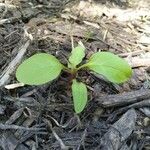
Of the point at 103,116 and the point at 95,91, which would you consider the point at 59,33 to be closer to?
the point at 95,91

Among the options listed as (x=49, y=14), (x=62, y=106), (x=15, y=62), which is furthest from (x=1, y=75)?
(x=49, y=14)

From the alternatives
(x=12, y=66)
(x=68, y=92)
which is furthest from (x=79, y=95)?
(x=12, y=66)

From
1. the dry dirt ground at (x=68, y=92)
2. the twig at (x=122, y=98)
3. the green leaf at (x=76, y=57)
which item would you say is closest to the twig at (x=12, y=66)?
the dry dirt ground at (x=68, y=92)

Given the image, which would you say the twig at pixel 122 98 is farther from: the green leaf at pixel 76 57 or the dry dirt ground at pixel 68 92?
the green leaf at pixel 76 57

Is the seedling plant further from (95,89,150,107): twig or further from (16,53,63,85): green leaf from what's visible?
(95,89,150,107): twig

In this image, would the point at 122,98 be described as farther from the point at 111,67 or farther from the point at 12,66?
the point at 12,66

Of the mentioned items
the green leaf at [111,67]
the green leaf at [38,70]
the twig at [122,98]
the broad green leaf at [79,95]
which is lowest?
the twig at [122,98]
